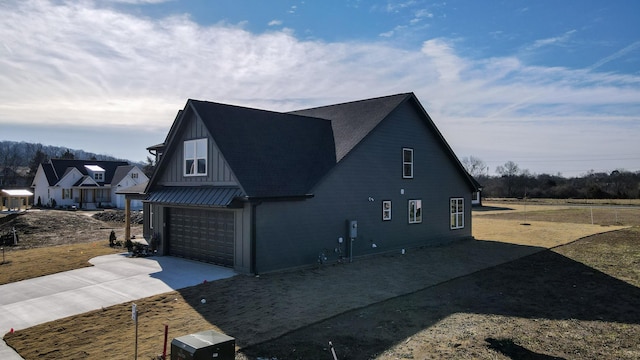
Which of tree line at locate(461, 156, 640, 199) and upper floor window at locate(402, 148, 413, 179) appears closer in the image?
upper floor window at locate(402, 148, 413, 179)

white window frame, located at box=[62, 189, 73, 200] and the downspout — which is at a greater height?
white window frame, located at box=[62, 189, 73, 200]

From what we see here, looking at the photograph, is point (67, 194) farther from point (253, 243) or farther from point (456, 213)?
point (456, 213)

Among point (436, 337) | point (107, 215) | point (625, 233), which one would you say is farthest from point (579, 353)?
point (107, 215)

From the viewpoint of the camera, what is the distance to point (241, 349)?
7.89 metres

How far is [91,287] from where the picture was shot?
1255cm

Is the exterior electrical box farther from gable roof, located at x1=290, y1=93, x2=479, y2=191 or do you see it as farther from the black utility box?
the black utility box

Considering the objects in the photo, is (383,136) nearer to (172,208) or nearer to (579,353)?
(172,208)

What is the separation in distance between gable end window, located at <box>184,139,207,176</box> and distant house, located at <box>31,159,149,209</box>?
35994 millimetres

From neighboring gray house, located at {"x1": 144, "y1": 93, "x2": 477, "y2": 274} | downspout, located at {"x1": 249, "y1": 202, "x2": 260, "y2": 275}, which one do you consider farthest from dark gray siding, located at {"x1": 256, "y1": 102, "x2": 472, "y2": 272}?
downspout, located at {"x1": 249, "y1": 202, "x2": 260, "y2": 275}

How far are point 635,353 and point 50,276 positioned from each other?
1654 centimetres

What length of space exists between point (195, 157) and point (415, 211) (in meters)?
11.2

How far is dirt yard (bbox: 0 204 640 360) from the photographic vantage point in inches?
317

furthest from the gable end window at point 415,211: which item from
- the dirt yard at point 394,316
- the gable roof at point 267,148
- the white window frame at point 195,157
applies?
the white window frame at point 195,157

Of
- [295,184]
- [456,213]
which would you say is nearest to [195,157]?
[295,184]
